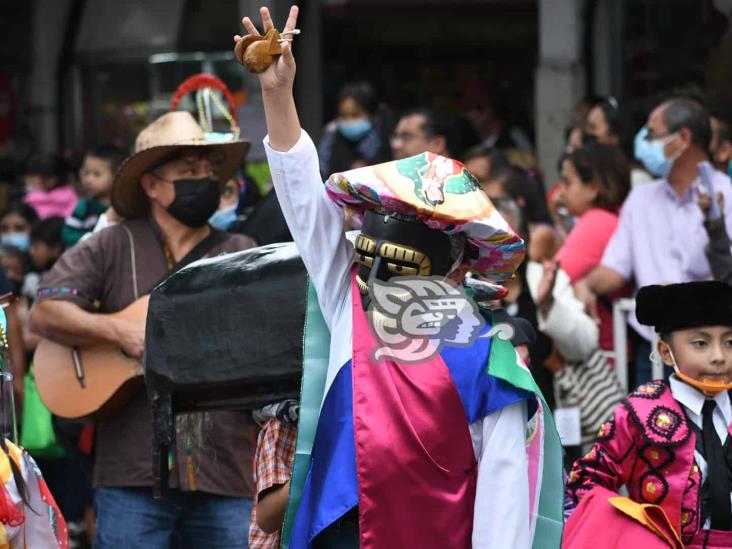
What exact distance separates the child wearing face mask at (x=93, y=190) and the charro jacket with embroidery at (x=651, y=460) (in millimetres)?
4508

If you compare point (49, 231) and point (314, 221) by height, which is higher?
point (314, 221)

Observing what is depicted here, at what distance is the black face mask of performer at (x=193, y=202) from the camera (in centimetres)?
556

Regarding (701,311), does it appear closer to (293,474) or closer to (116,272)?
(293,474)

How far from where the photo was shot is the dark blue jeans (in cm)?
532

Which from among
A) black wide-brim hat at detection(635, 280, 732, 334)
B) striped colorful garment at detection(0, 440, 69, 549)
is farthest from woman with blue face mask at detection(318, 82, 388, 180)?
striped colorful garment at detection(0, 440, 69, 549)

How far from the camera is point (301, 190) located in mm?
3912

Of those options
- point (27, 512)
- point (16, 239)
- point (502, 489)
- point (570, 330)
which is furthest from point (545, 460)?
point (16, 239)

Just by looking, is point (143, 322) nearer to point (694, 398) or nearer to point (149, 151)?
point (149, 151)

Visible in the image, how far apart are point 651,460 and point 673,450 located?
8cm

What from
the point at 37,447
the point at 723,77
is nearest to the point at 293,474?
the point at 37,447

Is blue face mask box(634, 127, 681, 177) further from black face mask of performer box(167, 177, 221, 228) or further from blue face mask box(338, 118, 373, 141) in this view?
blue face mask box(338, 118, 373, 141)

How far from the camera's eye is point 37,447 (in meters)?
8.12

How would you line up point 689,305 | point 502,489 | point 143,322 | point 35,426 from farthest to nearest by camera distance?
point 35,426 → point 143,322 → point 689,305 → point 502,489

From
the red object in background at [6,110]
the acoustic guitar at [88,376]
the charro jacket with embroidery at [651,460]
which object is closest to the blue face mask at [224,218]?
the acoustic guitar at [88,376]
